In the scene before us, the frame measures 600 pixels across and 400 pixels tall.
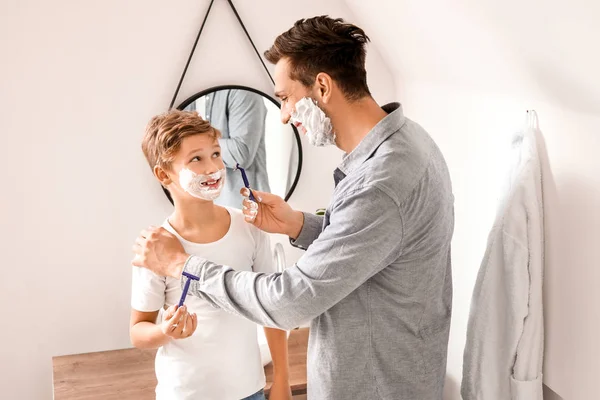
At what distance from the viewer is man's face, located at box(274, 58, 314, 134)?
152cm

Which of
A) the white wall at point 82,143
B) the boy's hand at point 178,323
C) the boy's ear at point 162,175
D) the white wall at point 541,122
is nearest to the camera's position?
the white wall at point 541,122

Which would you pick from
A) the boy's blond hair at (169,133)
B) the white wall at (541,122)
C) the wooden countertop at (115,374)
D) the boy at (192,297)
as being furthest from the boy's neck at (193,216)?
the white wall at (541,122)

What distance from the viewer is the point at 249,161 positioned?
2410mm

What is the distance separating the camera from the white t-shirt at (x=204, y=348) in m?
1.60

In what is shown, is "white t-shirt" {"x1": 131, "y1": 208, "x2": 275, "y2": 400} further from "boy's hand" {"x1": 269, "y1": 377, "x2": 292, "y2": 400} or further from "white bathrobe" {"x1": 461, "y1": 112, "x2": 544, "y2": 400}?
"white bathrobe" {"x1": 461, "y1": 112, "x2": 544, "y2": 400}

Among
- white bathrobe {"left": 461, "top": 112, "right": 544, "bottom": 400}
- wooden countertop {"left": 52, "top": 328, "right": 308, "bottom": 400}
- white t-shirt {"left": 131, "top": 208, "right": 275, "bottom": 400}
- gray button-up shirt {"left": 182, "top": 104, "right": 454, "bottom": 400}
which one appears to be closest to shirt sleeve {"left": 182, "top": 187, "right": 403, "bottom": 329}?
gray button-up shirt {"left": 182, "top": 104, "right": 454, "bottom": 400}

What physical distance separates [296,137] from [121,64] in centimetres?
66

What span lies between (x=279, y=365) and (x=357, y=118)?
652 mm

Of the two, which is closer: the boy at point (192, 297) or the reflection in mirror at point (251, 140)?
the boy at point (192, 297)

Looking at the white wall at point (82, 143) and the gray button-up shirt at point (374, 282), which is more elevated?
the white wall at point (82, 143)

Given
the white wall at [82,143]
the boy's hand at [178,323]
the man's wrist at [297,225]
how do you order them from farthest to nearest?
the white wall at [82,143], the man's wrist at [297,225], the boy's hand at [178,323]

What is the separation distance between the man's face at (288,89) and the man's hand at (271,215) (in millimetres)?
271

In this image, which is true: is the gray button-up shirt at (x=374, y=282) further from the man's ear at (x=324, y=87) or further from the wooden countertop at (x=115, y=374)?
the wooden countertop at (x=115, y=374)

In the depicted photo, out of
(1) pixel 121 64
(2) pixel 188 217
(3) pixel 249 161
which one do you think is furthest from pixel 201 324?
(1) pixel 121 64
